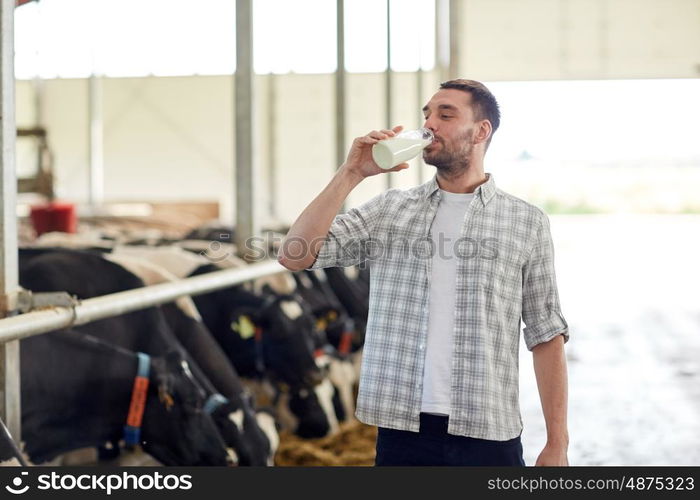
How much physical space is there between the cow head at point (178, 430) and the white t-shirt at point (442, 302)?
1782 millimetres

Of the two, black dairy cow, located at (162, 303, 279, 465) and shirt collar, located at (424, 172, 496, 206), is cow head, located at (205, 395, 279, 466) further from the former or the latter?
shirt collar, located at (424, 172, 496, 206)

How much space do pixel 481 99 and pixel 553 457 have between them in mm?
642

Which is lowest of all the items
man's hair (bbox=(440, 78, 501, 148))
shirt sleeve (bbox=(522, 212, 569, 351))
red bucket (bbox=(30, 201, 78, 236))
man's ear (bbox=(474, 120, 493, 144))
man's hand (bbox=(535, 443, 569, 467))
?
man's hand (bbox=(535, 443, 569, 467))

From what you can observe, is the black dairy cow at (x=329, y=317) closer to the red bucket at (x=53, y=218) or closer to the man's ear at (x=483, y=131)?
the red bucket at (x=53, y=218)

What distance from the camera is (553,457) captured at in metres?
1.74

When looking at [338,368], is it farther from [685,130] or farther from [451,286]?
[451,286]

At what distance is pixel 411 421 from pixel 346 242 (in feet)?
1.12

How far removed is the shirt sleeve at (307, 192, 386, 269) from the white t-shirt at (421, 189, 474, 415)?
5.1 inches

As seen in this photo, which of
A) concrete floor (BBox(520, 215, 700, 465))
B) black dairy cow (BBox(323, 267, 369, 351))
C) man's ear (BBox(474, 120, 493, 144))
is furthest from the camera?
black dairy cow (BBox(323, 267, 369, 351))

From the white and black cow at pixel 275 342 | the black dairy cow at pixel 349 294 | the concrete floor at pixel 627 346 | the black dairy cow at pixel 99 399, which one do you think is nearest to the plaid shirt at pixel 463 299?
the concrete floor at pixel 627 346

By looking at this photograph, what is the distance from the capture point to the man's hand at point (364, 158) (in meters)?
1.65

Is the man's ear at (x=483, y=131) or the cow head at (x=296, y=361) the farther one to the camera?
the cow head at (x=296, y=361)

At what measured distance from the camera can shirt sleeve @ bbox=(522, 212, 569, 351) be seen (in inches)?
70.5

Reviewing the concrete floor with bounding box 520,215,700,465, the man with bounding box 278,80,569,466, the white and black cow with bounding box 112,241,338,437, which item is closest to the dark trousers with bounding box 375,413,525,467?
the man with bounding box 278,80,569,466
